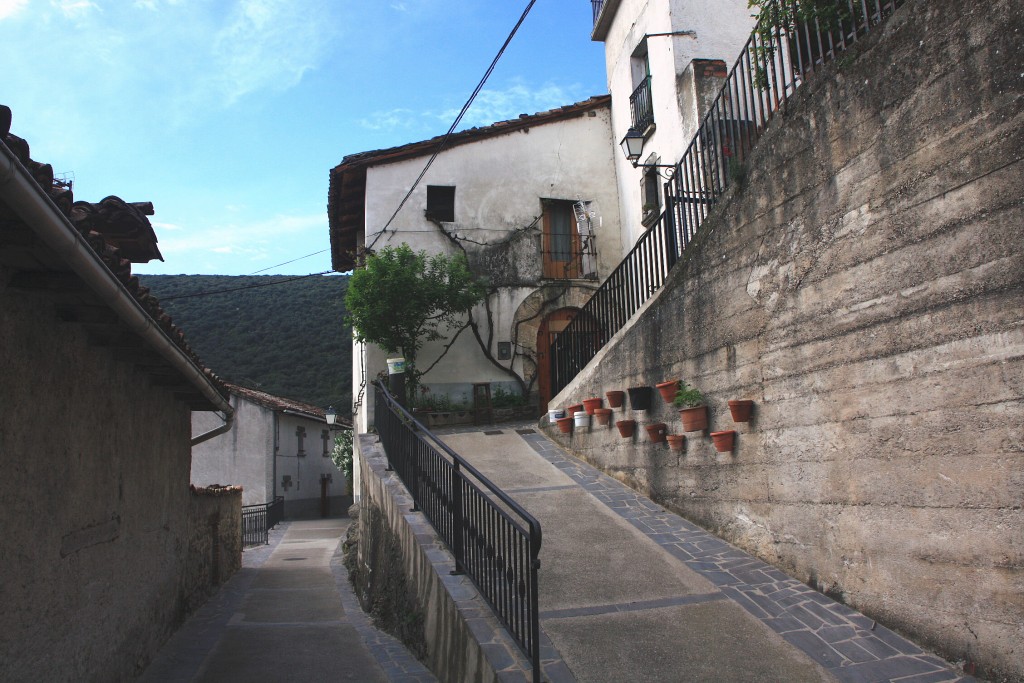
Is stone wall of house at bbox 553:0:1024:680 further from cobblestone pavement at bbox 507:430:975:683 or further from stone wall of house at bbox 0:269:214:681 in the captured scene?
stone wall of house at bbox 0:269:214:681

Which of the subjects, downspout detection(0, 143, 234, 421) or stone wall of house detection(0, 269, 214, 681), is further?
stone wall of house detection(0, 269, 214, 681)

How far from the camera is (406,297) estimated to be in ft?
39.0

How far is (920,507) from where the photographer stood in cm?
401

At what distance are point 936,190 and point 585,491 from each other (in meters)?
4.63

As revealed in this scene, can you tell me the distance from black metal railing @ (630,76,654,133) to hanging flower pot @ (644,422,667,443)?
692 cm

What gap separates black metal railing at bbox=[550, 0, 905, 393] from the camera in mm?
5211

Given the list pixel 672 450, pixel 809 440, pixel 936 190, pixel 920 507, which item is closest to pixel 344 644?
pixel 672 450

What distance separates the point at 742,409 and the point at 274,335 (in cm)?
3910

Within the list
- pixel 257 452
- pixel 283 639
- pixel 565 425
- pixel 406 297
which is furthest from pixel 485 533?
pixel 257 452

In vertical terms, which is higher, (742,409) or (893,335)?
(893,335)

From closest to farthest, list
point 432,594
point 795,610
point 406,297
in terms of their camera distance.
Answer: point 795,610, point 432,594, point 406,297

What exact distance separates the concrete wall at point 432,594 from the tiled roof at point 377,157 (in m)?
6.72

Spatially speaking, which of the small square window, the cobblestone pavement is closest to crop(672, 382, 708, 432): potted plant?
the cobblestone pavement

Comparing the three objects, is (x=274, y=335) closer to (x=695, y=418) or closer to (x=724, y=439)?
(x=695, y=418)
